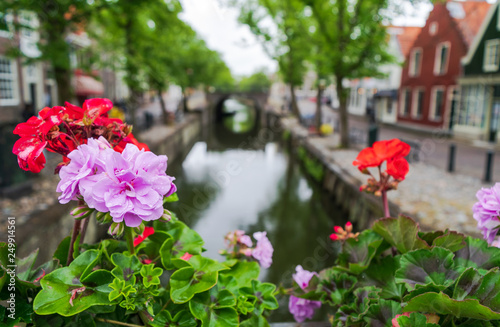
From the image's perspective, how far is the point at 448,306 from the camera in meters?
0.95

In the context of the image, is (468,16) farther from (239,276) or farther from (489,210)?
(239,276)

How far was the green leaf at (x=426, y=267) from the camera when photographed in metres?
1.11

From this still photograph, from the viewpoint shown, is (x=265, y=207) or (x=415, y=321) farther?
(x=265, y=207)

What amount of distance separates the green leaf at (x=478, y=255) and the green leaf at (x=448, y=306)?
0.24 meters

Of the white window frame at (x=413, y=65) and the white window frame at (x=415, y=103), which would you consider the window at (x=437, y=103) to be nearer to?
the white window frame at (x=415, y=103)

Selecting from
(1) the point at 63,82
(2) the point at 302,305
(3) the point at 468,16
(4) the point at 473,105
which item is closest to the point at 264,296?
(2) the point at 302,305

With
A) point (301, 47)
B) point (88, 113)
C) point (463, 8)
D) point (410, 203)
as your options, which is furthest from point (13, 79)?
point (463, 8)

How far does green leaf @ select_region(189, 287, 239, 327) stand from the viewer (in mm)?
1109

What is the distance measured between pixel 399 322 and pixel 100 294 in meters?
0.78

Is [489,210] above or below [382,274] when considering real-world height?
above

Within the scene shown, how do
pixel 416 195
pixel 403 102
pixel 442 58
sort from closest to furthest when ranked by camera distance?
pixel 416 195 < pixel 442 58 < pixel 403 102

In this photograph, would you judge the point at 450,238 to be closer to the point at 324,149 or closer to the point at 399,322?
the point at 399,322

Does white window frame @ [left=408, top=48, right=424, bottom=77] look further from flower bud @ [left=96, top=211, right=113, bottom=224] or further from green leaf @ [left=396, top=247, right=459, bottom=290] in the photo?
flower bud @ [left=96, top=211, right=113, bottom=224]

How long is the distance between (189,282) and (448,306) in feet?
2.28
